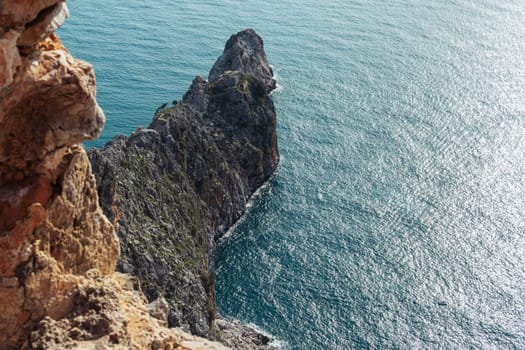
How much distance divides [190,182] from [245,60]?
5842 cm

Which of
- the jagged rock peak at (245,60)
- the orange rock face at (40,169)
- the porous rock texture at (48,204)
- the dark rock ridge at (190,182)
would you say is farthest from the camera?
the jagged rock peak at (245,60)

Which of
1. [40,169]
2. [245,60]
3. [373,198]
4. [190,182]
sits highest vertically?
[40,169]

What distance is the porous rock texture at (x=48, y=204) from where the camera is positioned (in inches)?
957

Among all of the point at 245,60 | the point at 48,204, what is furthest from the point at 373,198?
the point at 48,204

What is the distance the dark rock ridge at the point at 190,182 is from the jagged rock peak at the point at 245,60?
612mm

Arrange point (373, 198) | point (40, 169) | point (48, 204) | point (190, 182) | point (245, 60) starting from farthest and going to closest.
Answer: point (245, 60) < point (373, 198) < point (190, 182) < point (48, 204) < point (40, 169)

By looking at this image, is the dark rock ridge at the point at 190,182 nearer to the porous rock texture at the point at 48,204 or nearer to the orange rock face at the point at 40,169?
the porous rock texture at the point at 48,204

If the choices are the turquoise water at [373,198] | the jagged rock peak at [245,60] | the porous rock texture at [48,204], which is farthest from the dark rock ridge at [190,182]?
the porous rock texture at [48,204]

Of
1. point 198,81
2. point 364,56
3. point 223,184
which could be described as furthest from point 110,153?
point 364,56

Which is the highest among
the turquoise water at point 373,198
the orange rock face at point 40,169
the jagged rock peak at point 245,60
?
the orange rock face at point 40,169

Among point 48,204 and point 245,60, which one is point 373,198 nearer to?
point 245,60

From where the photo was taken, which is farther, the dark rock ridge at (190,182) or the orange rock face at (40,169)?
the dark rock ridge at (190,182)

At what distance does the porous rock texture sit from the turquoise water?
246ft

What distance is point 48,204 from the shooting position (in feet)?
88.1
